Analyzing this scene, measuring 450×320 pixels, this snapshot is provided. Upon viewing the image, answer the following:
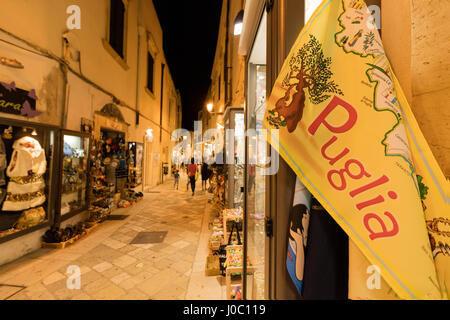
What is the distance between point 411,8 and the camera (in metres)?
0.73

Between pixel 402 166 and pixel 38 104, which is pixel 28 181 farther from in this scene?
pixel 402 166

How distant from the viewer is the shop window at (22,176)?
331cm

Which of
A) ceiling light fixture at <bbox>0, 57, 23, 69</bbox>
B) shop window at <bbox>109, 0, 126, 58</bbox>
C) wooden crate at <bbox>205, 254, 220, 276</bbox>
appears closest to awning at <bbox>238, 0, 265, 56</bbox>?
wooden crate at <bbox>205, 254, 220, 276</bbox>

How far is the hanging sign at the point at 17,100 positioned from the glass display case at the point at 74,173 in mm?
703

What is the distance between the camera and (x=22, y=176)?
347 cm

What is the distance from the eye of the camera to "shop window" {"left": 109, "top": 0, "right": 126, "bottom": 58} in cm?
678

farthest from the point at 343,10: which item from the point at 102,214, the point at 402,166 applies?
the point at 102,214

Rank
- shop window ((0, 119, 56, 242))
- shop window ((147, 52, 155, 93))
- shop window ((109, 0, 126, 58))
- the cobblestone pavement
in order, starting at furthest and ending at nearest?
shop window ((147, 52, 155, 93)) < shop window ((109, 0, 126, 58)) < shop window ((0, 119, 56, 242)) < the cobblestone pavement

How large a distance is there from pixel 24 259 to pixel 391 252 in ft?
17.2

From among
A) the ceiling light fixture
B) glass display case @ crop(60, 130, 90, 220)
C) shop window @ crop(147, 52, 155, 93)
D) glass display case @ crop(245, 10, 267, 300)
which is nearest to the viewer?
glass display case @ crop(245, 10, 267, 300)

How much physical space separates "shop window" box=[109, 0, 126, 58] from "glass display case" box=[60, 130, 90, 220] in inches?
168

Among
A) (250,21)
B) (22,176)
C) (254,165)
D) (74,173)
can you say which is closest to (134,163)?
(74,173)

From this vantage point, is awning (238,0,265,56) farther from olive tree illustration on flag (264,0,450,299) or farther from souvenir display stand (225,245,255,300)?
souvenir display stand (225,245,255,300)

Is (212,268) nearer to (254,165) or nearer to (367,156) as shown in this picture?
(254,165)
